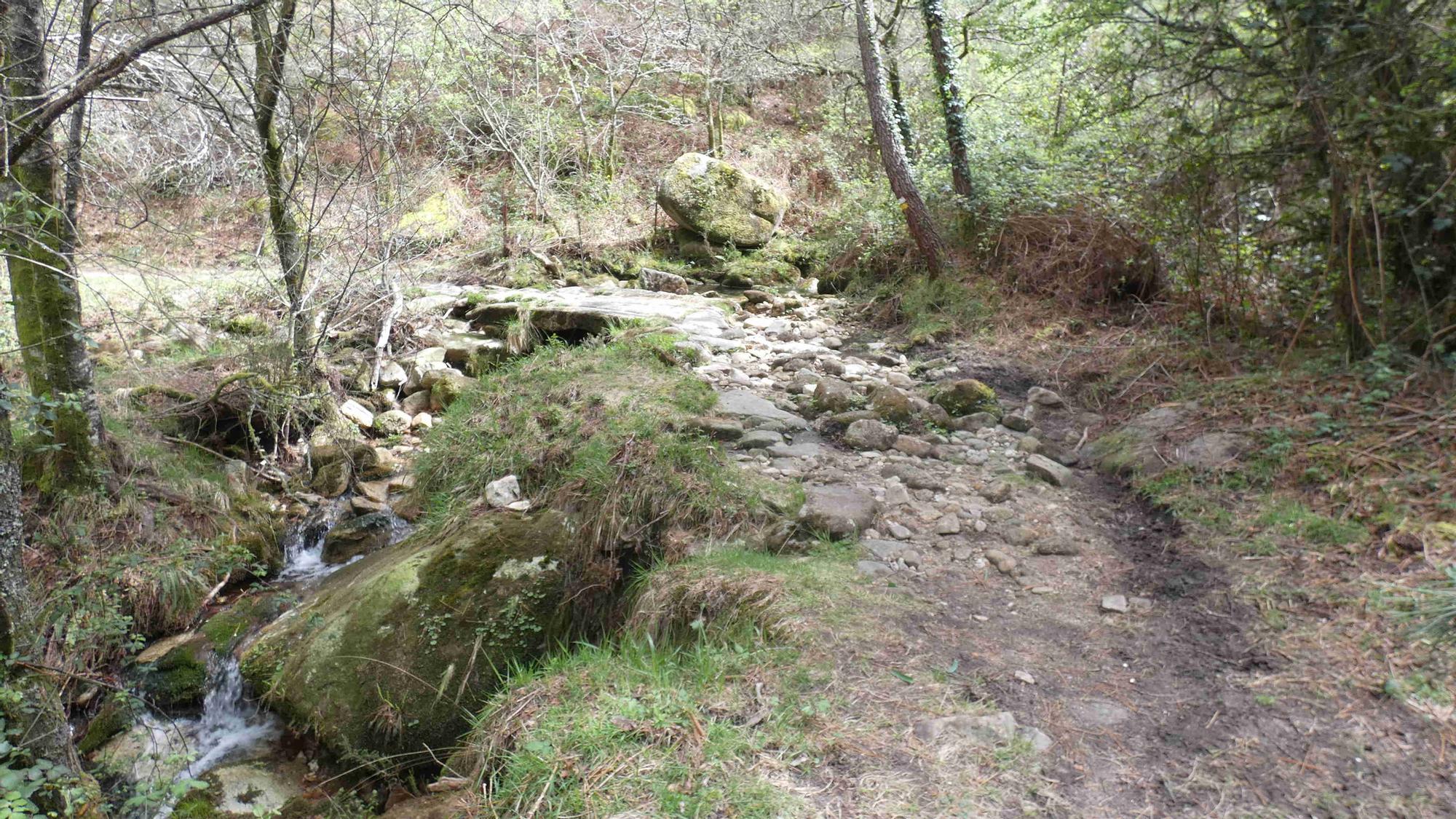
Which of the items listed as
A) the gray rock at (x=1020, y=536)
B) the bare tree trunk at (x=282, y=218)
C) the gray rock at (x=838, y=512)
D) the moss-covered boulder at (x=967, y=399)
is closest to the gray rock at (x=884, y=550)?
the gray rock at (x=838, y=512)

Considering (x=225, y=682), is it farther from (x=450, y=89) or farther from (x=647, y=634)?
(x=450, y=89)

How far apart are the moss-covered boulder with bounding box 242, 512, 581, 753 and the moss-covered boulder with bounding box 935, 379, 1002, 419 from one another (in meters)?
2.75

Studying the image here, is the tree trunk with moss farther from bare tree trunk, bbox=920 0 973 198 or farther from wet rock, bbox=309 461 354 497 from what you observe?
bare tree trunk, bbox=920 0 973 198

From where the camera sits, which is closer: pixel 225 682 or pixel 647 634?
pixel 647 634

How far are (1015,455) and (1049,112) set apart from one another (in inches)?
237

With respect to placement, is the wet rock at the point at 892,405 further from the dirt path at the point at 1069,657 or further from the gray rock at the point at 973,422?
the gray rock at the point at 973,422

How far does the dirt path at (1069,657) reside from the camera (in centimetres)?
229

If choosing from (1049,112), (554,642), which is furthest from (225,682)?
(1049,112)

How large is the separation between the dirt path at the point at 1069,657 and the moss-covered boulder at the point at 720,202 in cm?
707

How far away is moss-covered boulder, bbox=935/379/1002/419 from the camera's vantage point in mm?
5523

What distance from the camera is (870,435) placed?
16.6 ft

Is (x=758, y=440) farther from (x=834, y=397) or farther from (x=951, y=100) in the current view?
(x=951, y=100)

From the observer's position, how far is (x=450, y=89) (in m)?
14.2

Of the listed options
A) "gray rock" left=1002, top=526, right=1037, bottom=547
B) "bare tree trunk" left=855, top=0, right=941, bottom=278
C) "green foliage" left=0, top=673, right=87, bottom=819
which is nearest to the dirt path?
"gray rock" left=1002, top=526, right=1037, bottom=547
